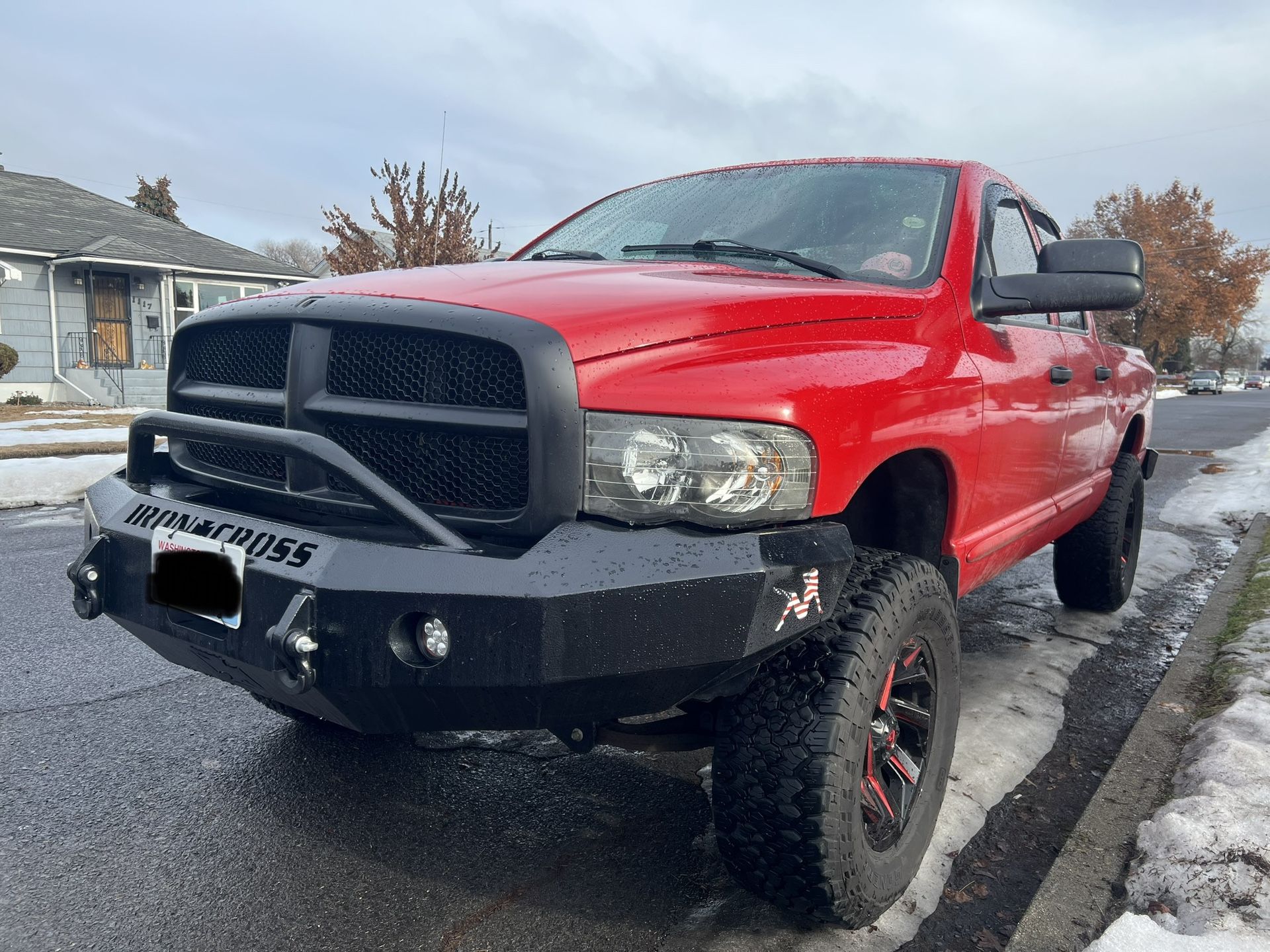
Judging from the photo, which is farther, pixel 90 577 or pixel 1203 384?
pixel 1203 384

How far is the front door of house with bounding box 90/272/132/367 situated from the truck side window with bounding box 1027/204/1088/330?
1938cm

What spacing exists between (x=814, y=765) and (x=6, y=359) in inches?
788

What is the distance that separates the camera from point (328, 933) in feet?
6.88

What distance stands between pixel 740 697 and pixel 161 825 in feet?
5.36

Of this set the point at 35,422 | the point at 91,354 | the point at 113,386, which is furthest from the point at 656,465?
the point at 91,354

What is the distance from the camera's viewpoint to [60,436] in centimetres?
1153

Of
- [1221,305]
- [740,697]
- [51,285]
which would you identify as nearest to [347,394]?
[740,697]

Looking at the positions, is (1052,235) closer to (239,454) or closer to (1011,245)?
(1011,245)

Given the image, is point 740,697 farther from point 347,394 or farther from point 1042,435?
point 1042,435

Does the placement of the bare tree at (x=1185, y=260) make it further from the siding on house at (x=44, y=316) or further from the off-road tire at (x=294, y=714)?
the off-road tire at (x=294, y=714)

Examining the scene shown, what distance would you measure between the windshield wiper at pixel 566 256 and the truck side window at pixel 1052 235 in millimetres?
1894

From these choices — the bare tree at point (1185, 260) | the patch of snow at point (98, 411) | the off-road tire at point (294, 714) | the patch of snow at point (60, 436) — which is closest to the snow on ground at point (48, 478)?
the patch of snow at point (60, 436)

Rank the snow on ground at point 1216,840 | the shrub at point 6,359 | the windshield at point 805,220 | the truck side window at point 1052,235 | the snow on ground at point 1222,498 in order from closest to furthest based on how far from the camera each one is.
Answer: the snow on ground at point 1216,840 < the windshield at point 805,220 < the truck side window at point 1052,235 < the snow on ground at point 1222,498 < the shrub at point 6,359

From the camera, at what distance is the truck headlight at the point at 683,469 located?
70.4 inches
